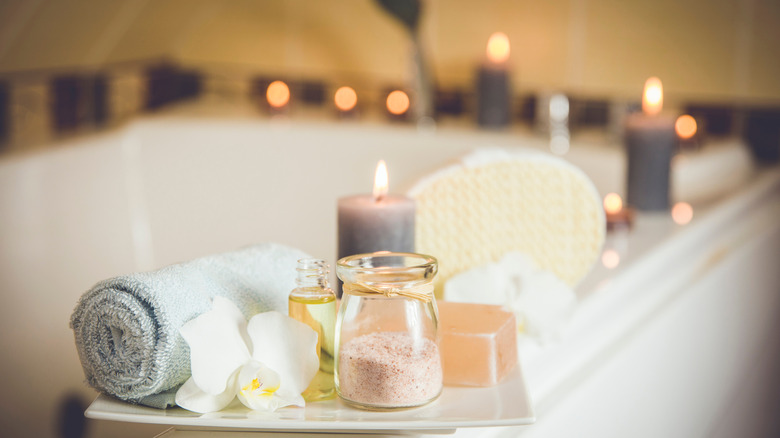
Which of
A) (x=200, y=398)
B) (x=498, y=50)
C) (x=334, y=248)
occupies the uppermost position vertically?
(x=498, y=50)

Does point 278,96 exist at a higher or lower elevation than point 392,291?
higher

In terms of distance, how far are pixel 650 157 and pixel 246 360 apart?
854 mm

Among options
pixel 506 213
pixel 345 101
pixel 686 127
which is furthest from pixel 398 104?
pixel 506 213

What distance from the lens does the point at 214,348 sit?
1.52ft

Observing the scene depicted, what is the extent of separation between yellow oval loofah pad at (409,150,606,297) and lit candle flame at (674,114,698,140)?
0.81 m

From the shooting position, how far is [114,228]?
1.47 meters

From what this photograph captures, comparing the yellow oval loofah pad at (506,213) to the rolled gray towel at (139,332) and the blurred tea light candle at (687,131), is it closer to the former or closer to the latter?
the rolled gray towel at (139,332)

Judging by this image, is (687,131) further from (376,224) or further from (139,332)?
(139,332)

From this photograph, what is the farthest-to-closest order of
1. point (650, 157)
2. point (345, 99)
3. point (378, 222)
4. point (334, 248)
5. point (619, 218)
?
point (345, 99) → point (334, 248) → point (650, 157) → point (619, 218) → point (378, 222)

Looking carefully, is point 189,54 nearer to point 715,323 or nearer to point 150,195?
point 150,195


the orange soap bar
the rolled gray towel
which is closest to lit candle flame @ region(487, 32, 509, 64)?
the orange soap bar

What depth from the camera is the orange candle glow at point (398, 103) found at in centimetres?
186

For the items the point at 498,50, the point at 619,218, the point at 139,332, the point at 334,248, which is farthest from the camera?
the point at 498,50

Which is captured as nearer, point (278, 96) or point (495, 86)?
point (495, 86)
